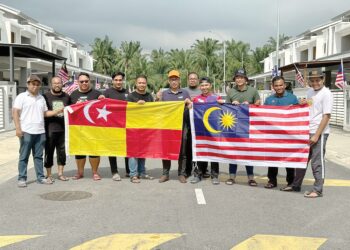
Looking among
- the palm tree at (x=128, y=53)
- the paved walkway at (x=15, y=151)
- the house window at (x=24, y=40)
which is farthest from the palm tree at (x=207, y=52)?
the paved walkway at (x=15, y=151)

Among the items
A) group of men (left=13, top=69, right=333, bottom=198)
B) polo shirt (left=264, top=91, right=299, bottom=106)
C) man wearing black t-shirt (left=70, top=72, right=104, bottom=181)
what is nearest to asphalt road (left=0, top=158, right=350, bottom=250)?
group of men (left=13, top=69, right=333, bottom=198)

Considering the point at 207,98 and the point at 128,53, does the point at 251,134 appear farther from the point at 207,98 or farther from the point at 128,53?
the point at 128,53

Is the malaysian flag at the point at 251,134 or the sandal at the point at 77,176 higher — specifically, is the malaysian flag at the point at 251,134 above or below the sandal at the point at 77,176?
above

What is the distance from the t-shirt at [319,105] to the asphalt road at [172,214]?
3.87 feet

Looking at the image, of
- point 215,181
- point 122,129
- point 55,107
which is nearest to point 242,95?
point 215,181

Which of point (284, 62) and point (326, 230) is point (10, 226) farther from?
point (284, 62)

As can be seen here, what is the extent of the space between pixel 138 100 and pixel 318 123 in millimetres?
3318

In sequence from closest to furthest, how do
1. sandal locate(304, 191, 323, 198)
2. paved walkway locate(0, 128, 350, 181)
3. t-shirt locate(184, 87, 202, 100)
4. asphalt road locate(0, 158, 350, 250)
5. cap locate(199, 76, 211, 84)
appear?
asphalt road locate(0, 158, 350, 250)
sandal locate(304, 191, 323, 198)
cap locate(199, 76, 211, 84)
t-shirt locate(184, 87, 202, 100)
paved walkway locate(0, 128, 350, 181)

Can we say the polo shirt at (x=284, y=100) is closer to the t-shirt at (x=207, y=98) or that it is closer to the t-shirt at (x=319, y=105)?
the t-shirt at (x=319, y=105)

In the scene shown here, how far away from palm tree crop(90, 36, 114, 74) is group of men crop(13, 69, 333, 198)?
260 ft

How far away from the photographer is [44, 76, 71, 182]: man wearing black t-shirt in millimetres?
8531

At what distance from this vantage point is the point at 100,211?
21.0 feet

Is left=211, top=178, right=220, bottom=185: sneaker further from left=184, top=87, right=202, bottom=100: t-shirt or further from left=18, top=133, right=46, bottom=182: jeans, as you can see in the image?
left=18, top=133, right=46, bottom=182: jeans

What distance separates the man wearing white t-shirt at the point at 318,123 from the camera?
721 centimetres
